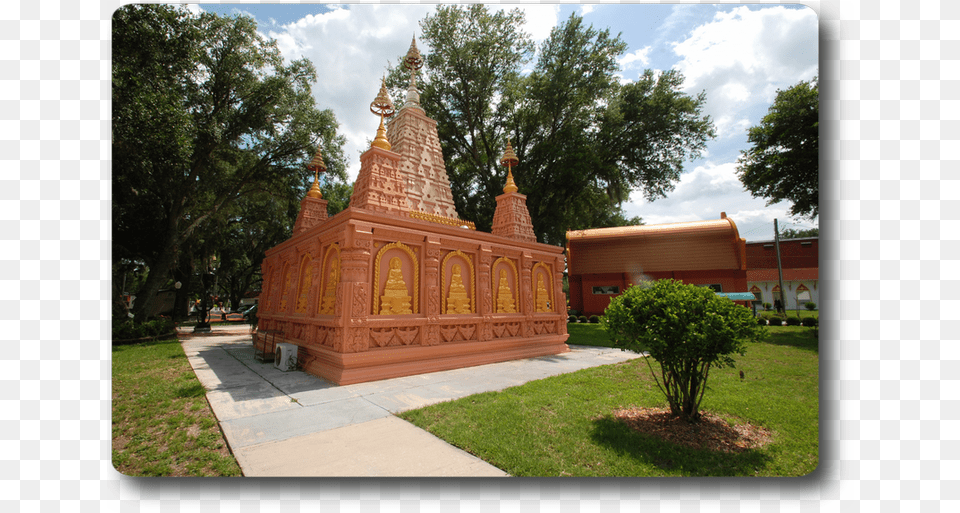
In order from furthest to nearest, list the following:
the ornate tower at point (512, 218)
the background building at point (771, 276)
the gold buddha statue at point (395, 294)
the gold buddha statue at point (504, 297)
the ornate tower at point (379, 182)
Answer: the ornate tower at point (512, 218)
the background building at point (771, 276)
the gold buddha statue at point (504, 297)
the ornate tower at point (379, 182)
the gold buddha statue at point (395, 294)

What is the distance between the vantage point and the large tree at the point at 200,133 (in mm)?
6805

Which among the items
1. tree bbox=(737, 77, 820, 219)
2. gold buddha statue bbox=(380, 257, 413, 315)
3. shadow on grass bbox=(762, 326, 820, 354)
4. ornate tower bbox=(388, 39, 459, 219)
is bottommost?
shadow on grass bbox=(762, 326, 820, 354)

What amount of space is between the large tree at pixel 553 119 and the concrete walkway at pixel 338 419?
11.4 meters

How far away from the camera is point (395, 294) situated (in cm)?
684

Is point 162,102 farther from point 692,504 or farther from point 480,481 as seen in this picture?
point 692,504

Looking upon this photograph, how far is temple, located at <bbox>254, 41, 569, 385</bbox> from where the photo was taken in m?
6.32

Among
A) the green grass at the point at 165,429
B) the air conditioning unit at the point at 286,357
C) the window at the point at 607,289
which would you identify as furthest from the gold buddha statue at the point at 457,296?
the window at the point at 607,289

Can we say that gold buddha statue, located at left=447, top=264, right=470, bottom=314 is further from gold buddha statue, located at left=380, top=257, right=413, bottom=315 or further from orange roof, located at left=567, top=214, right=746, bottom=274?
orange roof, located at left=567, top=214, right=746, bottom=274

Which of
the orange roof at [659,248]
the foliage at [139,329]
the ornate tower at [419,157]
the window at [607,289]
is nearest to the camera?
the ornate tower at [419,157]

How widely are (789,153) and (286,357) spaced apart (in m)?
9.25

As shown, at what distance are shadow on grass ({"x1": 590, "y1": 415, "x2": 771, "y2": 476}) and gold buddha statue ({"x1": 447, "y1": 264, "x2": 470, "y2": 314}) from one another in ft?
15.2

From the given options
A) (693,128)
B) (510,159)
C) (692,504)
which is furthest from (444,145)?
(692,504)

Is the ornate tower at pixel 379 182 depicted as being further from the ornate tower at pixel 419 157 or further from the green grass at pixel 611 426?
the green grass at pixel 611 426

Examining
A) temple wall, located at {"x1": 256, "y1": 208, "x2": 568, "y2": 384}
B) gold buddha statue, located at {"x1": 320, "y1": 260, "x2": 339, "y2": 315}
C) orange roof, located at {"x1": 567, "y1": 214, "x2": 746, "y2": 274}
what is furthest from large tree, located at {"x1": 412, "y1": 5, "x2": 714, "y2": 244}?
gold buddha statue, located at {"x1": 320, "y1": 260, "x2": 339, "y2": 315}
